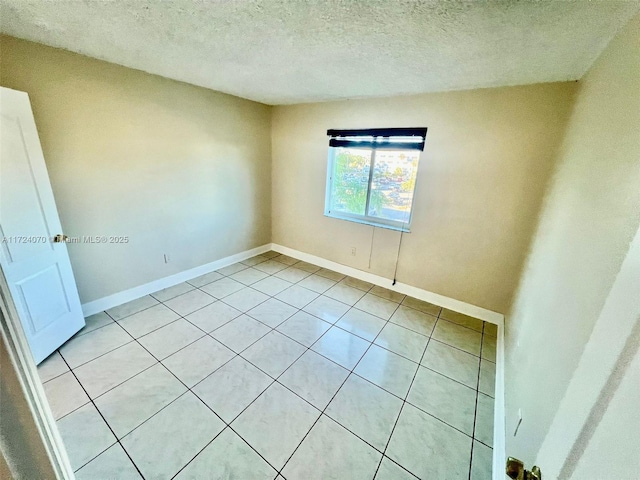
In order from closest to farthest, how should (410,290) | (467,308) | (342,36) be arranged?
(342,36) → (467,308) → (410,290)

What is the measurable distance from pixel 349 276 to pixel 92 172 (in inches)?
117

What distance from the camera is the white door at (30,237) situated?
1.60 metres

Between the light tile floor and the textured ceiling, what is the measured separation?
2207 millimetres

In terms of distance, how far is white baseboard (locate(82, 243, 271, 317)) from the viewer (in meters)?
2.44

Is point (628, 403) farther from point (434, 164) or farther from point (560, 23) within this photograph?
point (434, 164)

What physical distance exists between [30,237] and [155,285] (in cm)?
125

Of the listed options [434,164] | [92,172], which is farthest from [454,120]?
[92,172]

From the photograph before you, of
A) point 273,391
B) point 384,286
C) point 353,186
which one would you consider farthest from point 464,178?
point 273,391

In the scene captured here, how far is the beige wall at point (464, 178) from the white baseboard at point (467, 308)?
84 millimetres

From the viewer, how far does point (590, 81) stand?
1519mm

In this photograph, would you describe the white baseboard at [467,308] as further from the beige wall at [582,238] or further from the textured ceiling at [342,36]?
the textured ceiling at [342,36]

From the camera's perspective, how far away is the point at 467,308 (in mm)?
2719

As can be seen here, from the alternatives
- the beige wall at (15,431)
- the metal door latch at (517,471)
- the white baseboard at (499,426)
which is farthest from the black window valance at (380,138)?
the beige wall at (15,431)

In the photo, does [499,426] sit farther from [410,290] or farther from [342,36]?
[342,36]
